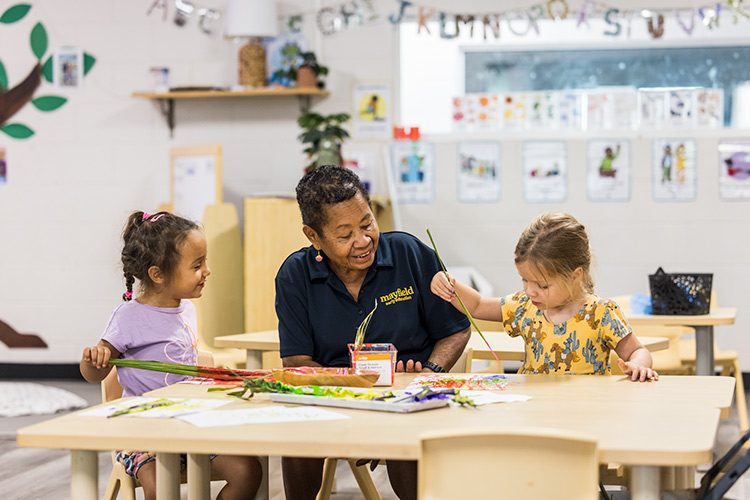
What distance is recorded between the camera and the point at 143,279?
2273 mm

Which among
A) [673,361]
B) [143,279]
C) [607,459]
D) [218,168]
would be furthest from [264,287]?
[607,459]

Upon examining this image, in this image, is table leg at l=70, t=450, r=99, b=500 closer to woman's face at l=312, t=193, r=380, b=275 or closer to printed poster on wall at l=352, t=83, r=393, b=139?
woman's face at l=312, t=193, r=380, b=275

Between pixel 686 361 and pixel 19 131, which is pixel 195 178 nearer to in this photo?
pixel 19 131

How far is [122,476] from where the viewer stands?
204 cm

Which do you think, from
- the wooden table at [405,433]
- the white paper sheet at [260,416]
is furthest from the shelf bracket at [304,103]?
the white paper sheet at [260,416]

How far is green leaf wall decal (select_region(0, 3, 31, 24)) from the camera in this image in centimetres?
563

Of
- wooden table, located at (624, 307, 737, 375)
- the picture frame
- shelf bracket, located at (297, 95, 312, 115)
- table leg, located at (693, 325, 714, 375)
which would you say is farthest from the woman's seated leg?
the picture frame

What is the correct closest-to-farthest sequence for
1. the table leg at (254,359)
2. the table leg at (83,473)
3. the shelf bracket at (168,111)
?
the table leg at (83,473) → the table leg at (254,359) → the shelf bracket at (168,111)

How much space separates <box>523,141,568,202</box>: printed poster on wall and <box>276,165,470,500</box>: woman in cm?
307

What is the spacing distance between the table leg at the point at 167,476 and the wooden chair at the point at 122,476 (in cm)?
37

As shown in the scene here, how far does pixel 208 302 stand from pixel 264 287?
1.08 feet

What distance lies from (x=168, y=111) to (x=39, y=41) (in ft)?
3.18

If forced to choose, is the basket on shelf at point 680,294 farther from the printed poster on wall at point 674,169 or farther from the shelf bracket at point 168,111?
the shelf bracket at point 168,111

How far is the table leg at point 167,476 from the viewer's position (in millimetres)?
1519
